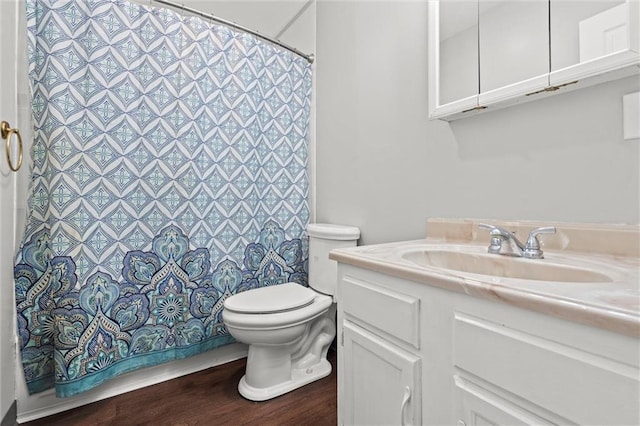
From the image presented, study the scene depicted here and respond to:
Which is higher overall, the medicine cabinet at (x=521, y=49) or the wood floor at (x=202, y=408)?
the medicine cabinet at (x=521, y=49)

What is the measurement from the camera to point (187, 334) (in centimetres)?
168

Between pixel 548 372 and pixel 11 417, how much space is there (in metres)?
1.90

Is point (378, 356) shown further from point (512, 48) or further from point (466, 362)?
point (512, 48)

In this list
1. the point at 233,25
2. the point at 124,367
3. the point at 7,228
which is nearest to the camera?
the point at 7,228

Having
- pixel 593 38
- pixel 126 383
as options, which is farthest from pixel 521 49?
pixel 126 383

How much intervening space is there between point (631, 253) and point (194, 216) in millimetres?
1691

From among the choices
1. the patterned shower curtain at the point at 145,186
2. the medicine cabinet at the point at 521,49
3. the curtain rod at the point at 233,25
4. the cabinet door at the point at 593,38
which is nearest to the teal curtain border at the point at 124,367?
the patterned shower curtain at the point at 145,186

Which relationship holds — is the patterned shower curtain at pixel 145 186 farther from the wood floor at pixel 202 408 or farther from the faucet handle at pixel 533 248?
the faucet handle at pixel 533 248

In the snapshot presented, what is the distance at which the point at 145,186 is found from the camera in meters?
1.56

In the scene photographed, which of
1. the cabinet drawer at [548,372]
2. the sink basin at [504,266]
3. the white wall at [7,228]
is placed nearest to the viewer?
the cabinet drawer at [548,372]

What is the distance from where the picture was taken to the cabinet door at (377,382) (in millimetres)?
816

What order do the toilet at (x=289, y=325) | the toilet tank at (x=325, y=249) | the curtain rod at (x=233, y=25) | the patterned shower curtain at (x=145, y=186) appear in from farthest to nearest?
the toilet tank at (x=325, y=249), the curtain rod at (x=233, y=25), the toilet at (x=289, y=325), the patterned shower curtain at (x=145, y=186)

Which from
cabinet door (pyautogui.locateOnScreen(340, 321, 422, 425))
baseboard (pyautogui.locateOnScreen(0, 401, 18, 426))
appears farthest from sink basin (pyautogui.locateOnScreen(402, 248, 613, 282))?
baseboard (pyautogui.locateOnScreen(0, 401, 18, 426))

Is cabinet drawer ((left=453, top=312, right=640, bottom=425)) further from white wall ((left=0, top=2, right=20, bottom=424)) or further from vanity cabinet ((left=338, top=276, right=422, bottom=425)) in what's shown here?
white wall ((left=0, top=2, right=20, bottom=424))
